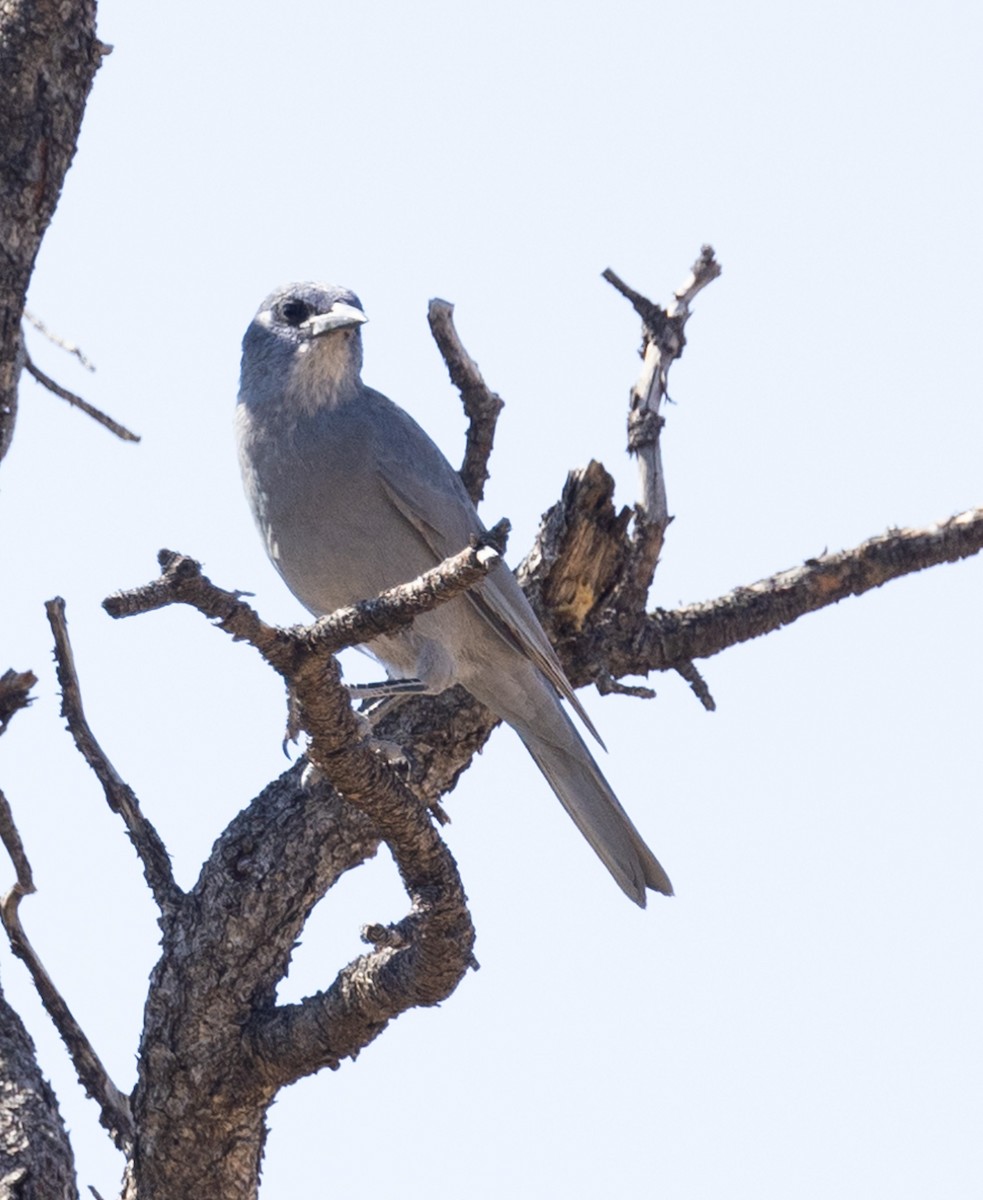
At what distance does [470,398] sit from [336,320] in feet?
2.12

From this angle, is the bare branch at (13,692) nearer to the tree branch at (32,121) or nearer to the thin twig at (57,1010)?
the thin twig at (57,1010)

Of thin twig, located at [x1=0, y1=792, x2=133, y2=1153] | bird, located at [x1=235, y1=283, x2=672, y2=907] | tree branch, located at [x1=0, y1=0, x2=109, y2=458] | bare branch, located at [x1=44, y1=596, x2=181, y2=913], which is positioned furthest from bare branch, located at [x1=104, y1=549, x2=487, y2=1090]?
tree branch, located at [x1=0, y1=0, x2=109, y2=458]

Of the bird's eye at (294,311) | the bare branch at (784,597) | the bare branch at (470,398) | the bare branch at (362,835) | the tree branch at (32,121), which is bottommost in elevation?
the bare branch at (362,835)

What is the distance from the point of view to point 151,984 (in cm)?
520

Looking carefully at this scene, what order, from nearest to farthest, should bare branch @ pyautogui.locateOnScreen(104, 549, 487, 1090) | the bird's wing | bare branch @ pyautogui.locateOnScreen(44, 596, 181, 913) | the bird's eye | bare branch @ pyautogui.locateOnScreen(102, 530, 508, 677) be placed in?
bare branch @ pyautogui.locateOnScreen(102, 530, 508, 677) < bare branch @ pyautogui.locateOnScreen(104, 549, 487, 1090) < bare branch @ pyautogui.locateOnScreen(44, 596, 181, 913) < the bird's wing < the bird's eye

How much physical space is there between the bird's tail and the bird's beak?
63.8 inches

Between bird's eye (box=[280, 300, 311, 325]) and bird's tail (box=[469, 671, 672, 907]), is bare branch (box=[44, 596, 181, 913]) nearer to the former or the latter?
bird's tail (box=[469, 671, 672, 907])

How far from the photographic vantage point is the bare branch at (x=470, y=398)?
6113 millimetres

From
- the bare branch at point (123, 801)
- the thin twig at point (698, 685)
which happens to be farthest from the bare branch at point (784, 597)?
the bare branch at point (123, 801)

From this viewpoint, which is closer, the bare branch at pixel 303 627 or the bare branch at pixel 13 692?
the bare branch at pixel 303 627

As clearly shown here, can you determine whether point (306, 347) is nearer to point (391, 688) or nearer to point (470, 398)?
point (470, 398)

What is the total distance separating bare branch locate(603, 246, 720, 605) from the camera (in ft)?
20.3

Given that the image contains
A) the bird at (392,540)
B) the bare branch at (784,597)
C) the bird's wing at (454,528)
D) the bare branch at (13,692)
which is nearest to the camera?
the bare branch at (13,692)

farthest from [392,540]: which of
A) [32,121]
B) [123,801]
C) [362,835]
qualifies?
[32,121]
